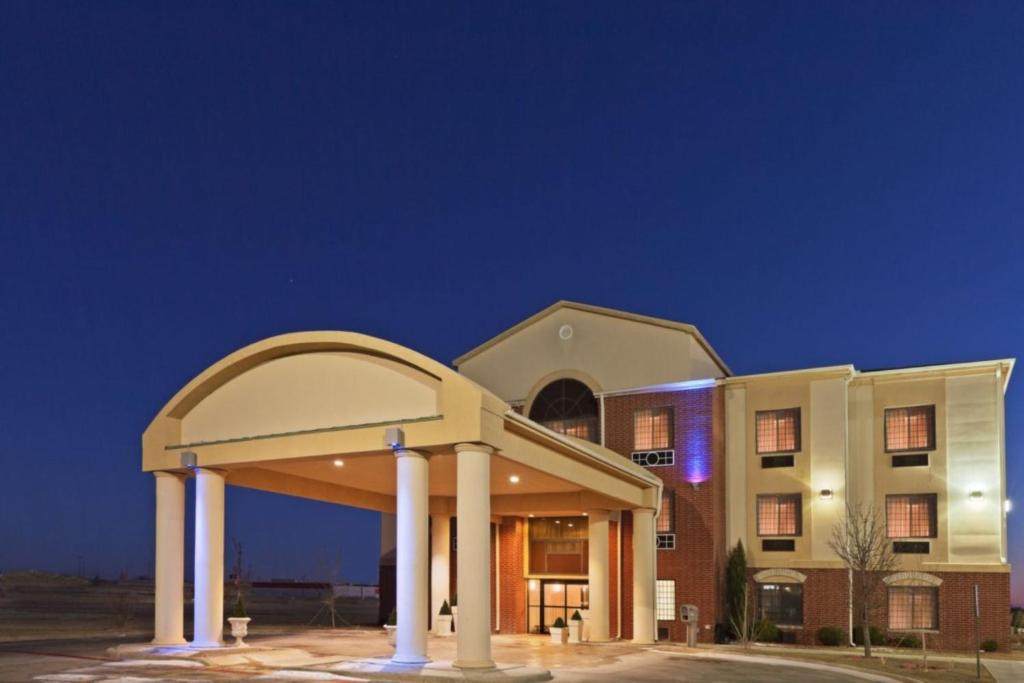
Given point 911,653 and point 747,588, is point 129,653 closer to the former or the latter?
point 747,588

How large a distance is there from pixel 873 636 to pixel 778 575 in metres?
3.62

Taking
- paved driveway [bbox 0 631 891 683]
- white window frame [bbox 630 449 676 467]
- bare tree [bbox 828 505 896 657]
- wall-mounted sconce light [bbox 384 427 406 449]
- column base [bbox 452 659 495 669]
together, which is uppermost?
wall-mounted sconce light [bbox 384 427 406 449]

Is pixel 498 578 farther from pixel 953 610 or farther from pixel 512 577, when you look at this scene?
pixel 953 610

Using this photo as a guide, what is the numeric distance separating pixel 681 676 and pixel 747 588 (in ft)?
35.0

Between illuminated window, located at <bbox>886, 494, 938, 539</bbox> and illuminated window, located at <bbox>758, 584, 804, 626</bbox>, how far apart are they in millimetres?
3855

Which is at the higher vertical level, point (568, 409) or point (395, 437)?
point (568, 409)

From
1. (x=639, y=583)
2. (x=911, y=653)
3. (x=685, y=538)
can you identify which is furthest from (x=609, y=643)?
(x=911, y=653)

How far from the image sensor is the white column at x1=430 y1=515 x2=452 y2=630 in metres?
36.2

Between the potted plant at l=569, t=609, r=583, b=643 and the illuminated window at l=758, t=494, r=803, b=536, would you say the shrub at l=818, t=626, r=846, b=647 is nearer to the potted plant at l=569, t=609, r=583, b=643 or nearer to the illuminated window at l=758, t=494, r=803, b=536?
the illuminated window at l=758, t=494, r=803, b=536

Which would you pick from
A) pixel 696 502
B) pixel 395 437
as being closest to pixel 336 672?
pixel 395 437

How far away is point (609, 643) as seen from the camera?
31.9 m

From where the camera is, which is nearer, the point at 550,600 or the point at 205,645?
the point at 205,645

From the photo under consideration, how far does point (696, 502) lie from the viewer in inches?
1371

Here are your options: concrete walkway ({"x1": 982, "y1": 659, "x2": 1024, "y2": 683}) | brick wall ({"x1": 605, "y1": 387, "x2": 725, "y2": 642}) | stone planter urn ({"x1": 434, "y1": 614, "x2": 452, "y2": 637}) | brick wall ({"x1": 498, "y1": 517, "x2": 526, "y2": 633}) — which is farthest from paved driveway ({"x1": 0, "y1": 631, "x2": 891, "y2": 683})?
brick wall ({"x1": 498, "y1": 517, "x2": 526, "y2": 633})
